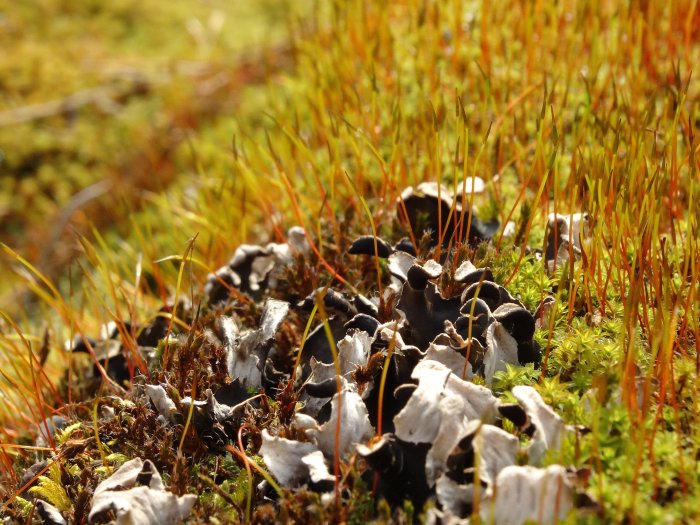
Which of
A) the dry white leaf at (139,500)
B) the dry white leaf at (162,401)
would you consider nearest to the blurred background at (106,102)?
the dry white leaf at (162,401)

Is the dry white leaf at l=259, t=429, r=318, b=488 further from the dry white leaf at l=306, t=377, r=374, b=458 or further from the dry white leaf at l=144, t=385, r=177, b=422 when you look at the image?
the dry white leaf at l=144, t=385, r=177, b=422

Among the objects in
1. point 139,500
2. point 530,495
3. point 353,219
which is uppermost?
point 353,219

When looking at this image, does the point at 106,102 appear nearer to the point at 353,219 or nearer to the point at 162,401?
the point at 353,219

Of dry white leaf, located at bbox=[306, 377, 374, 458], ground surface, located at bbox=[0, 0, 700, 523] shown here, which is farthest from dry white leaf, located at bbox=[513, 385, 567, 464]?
dry white leaf, located at bbox=[306, 377, 374, 458]

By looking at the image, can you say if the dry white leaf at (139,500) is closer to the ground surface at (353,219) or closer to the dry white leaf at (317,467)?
the ground surface at (353,219)

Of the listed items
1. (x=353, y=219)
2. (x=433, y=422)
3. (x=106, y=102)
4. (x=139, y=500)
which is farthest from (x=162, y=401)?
(x=106, y=102)

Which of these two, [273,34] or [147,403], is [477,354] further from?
[273,34]

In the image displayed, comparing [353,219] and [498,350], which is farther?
[353,219]
